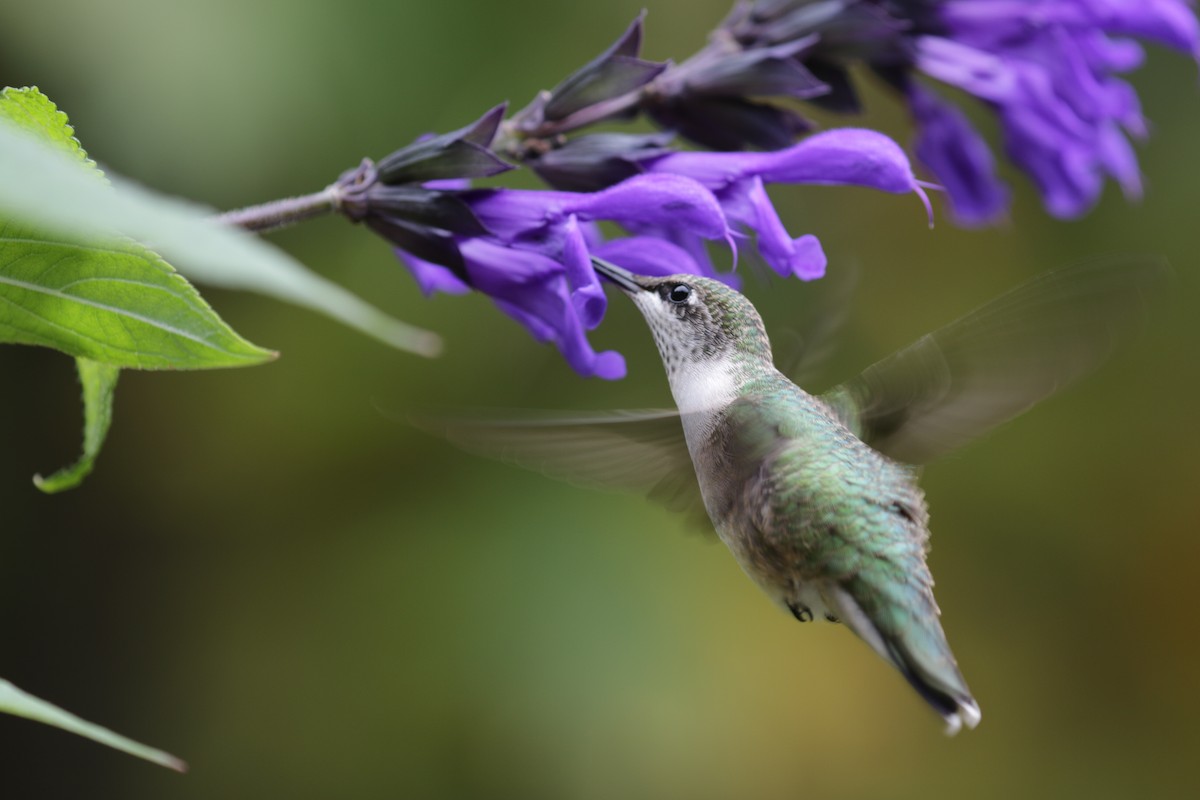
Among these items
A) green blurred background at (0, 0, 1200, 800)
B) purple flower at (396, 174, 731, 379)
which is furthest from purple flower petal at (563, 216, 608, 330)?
green blurred background at (0, 0, 1200, 800)

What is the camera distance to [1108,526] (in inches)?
99.0

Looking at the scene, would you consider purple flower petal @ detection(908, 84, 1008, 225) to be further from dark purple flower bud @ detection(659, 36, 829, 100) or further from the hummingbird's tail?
the hummingbird's tail

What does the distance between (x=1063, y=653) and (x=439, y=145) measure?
207cm

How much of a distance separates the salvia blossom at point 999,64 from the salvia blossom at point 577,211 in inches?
7.1

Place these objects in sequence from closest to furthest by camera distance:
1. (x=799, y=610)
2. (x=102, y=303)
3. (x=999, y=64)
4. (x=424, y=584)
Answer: (x=102, y=303) < (x=799, y=610) < (x=999, y=64) < (x=424, y=584)

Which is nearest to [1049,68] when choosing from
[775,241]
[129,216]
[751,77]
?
[751,77]

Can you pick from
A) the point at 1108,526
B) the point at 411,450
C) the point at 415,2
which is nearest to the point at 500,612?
the point at 411,450

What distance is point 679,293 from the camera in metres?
0.88

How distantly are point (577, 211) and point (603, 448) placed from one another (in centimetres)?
18

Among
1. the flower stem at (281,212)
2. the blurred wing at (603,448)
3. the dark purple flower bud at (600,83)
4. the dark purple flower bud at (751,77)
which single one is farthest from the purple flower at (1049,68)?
the flower stem at (281,212)

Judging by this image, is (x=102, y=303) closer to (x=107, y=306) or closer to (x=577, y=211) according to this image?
(x=107, y=306)

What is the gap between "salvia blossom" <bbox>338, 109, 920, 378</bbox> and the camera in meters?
0.83

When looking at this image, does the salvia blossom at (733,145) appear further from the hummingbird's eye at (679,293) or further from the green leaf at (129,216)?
the green leaf at (129,216)

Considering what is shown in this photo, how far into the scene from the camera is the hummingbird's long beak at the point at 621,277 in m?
0.88
